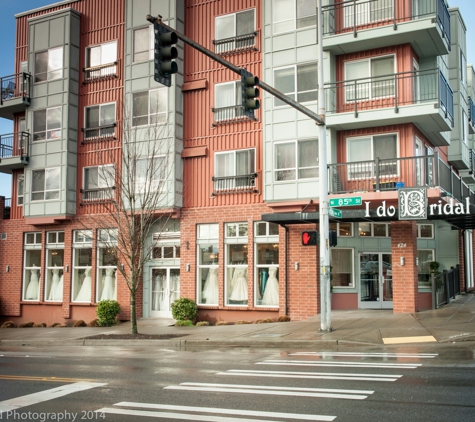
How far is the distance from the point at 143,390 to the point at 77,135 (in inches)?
801

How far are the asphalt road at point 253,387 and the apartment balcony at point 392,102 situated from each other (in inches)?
361

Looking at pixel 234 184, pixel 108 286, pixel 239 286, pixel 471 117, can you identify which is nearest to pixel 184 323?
pixel 239 286

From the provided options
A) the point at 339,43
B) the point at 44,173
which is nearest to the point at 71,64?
the point at 44,173

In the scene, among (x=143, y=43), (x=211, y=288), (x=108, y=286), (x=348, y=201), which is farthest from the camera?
(x=108, y=286)

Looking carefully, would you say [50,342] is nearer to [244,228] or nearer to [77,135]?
[244,228]

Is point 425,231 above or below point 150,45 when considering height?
below

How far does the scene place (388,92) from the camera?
69.6 ft

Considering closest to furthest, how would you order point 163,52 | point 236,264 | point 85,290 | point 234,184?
point 163,52, point 236,264, point 234,184, point 85,290

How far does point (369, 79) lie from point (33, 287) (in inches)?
746

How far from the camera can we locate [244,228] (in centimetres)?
Result: 2352

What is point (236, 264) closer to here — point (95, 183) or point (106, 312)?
point (106, 312)

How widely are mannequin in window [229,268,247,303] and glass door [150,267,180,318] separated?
2908 millimetres

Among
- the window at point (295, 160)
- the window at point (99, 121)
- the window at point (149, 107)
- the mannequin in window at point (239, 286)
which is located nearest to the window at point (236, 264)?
the mannequin in window at point (239, 286)

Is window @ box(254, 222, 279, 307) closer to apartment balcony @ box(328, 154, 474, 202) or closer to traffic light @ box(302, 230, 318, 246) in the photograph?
apartment balcony @ box(328, 154, 474, 202)
